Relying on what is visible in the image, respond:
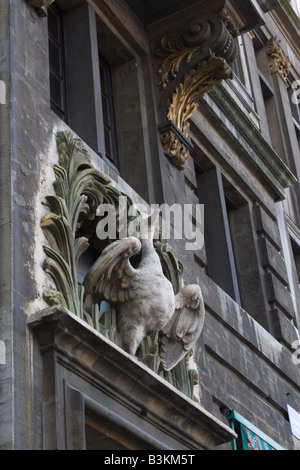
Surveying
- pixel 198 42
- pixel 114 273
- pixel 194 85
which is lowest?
pixel 114 273

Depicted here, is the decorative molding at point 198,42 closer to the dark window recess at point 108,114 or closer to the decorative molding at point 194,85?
the decorative molding at point 194,85

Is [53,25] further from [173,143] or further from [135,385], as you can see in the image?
[135,385]

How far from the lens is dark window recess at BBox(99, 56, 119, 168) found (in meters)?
16.3

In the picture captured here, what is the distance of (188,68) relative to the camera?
16922mm

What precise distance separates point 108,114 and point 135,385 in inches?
219

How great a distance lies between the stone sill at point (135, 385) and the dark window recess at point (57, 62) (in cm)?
428

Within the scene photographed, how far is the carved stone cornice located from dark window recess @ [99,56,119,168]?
1086cm

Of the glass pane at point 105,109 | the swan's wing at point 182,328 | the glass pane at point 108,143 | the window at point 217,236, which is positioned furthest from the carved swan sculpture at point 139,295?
the window at point 217,236

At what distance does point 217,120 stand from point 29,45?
721cm

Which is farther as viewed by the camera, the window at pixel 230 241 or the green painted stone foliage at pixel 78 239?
the window at pixel 230 241

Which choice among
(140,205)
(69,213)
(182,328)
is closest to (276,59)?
(140,205)

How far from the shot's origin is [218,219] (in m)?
18.7

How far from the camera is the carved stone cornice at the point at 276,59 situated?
1076 inches
